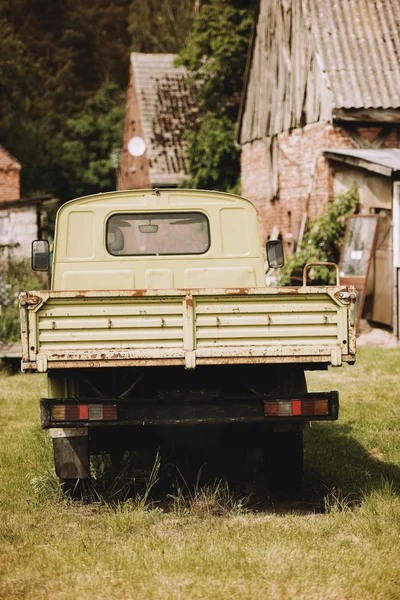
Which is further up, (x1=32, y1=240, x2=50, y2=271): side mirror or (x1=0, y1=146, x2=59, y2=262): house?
(x1=0, y1=146, x2=59, y2=262): house

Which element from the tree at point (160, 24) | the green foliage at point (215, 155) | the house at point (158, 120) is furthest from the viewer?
the tree at point (160, 24)

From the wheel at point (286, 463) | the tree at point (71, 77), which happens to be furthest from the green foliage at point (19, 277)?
the tree at point (71, 77)

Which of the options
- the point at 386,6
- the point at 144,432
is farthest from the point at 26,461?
the point at 386,6

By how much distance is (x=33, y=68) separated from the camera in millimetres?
40969

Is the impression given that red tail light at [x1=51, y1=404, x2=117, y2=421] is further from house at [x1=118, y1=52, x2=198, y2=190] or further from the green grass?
house at [x1=118, y1=52, x2=198, y2=190]

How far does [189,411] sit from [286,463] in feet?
3.20

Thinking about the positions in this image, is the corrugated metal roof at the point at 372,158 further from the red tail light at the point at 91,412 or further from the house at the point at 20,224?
the red tail light at the point at 91,412

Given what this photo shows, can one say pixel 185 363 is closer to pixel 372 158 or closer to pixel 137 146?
pixel 372 158

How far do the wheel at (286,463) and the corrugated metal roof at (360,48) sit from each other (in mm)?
13368

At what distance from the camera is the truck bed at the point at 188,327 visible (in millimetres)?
6008

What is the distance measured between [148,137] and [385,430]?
88.8 feet

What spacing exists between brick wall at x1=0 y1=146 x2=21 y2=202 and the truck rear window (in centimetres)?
3020

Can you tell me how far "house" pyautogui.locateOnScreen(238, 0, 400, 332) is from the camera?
17703 millimetres

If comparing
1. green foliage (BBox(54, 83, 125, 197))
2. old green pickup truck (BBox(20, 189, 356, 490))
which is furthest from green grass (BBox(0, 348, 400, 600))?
green foliage (BBox(54, 83, 125, 197))
